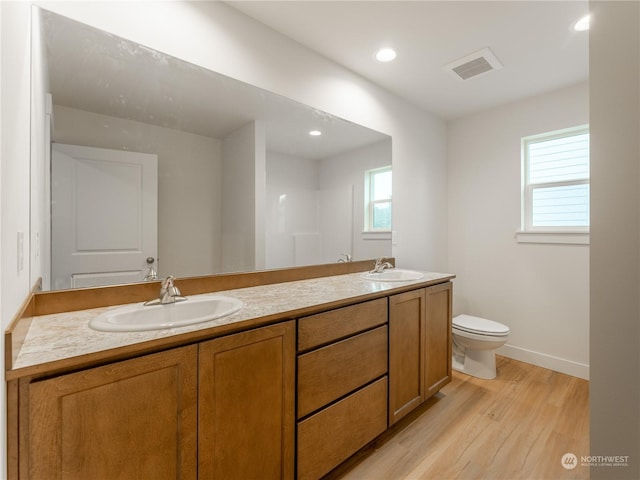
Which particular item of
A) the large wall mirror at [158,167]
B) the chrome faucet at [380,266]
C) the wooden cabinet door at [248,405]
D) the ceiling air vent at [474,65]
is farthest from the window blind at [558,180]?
the wooden cabinet door at [248,405]

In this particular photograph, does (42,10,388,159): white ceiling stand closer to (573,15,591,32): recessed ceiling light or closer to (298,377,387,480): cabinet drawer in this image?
(298,377,387,480): cabinet drawer

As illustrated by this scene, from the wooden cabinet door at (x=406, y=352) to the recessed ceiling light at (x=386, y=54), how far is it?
64.7 inches

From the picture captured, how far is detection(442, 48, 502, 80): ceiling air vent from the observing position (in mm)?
2057

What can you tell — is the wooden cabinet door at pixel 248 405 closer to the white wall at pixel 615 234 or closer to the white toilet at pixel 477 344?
the white wall at pixel 615 234

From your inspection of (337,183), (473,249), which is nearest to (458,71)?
(337,183)

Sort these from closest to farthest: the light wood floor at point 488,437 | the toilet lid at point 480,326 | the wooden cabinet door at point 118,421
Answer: the wooden cabinet door at point 118,421 < the light wood floor at point 488,437 < the toilet lid at point 480,326

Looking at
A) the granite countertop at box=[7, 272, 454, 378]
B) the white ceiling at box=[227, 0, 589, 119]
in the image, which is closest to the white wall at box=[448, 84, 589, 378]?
the white ceiling at box=[227, 0, 589, 119]

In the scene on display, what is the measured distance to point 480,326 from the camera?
243 centimetres

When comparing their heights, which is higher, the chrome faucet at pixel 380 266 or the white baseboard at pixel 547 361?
the chrome faucet at pixel 380 266

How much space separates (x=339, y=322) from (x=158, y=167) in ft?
3.87

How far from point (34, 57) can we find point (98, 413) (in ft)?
4.07

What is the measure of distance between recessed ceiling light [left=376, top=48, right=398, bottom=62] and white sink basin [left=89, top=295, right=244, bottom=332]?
1.91 m

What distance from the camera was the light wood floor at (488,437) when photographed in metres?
1.48

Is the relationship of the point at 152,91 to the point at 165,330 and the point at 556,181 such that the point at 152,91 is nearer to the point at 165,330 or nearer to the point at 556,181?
the point at 165,330
